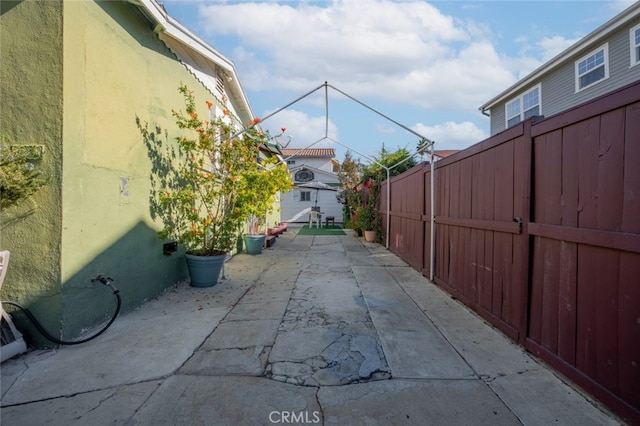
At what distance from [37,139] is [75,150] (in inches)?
11.1

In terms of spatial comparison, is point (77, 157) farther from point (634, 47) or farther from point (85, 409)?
point (634, 47)

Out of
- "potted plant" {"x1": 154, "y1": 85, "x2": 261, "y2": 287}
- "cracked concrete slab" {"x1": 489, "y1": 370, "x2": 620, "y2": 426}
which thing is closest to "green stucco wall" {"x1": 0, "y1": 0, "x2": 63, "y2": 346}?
"potted plant" {"x1": 154, "y1": 85, "x2": 261, "y2": 287}

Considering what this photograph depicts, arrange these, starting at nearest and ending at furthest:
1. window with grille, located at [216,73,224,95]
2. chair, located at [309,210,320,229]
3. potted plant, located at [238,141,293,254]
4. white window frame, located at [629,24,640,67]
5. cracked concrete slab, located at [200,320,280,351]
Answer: cracked concrete slab, located at [200,320,280,351] → potted plant, located at [238,141,293,254] → window with grille, located at [216,73,224,95] → white window frame, located at [629,24,640,67] → chair, located at [309,210,320,229]

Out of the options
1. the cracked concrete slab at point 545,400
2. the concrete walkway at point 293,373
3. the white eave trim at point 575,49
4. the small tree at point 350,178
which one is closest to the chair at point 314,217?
the small tree at point 350,178

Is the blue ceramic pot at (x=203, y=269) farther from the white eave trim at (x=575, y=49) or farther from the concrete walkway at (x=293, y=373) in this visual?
the white eave trim at (x=575, y=49)

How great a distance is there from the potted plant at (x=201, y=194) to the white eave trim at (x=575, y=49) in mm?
9962

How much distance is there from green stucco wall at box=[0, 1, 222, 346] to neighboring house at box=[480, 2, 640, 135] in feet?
30.5

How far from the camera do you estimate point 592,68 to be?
10328 mm

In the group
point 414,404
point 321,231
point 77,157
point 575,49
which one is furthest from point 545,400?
point 321,231

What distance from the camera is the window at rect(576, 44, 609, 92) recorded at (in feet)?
32.2

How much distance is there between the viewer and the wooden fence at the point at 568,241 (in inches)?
78.0

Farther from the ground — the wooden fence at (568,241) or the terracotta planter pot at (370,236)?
the wooden fence at (568,241)

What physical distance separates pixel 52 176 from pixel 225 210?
9.15 feet

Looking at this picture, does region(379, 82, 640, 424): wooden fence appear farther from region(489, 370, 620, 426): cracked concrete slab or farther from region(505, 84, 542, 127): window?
region(505, 84, 542, 127): window
